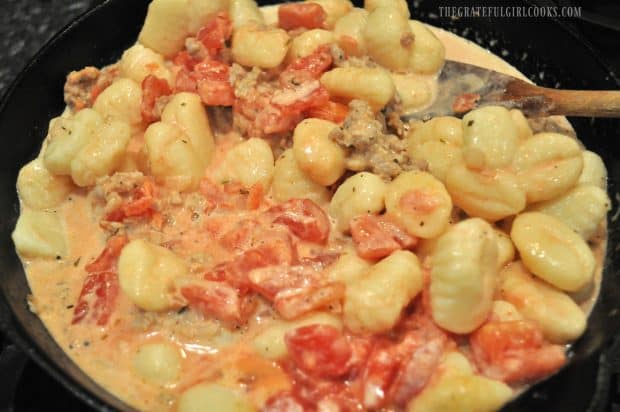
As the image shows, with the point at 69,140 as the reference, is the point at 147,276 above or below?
below

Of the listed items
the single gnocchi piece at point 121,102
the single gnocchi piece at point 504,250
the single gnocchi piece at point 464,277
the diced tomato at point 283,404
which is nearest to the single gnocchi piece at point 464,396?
the single gnocchi piece at point 464,277

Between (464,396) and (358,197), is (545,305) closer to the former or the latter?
(464,396)

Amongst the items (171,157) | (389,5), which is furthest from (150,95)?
(389,5)

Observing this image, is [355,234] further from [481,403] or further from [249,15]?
[249,15]

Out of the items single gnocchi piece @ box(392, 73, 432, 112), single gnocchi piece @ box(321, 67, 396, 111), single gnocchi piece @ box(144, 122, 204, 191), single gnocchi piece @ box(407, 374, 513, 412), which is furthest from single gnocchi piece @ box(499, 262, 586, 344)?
single gnocchi piece @ box(144, 122, 204, 191)

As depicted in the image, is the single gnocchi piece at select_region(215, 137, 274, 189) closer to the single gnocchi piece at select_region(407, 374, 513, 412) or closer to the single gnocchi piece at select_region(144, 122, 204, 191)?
the single gnocchi piece at select_region(144, 122, 204, 191)

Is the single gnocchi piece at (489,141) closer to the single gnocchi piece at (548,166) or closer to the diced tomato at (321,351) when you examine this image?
the single gnocchi piece at (548,166)

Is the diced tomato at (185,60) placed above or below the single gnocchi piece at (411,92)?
above

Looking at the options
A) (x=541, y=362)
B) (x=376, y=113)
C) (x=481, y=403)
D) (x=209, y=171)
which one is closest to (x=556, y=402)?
(x=541, y=362)
